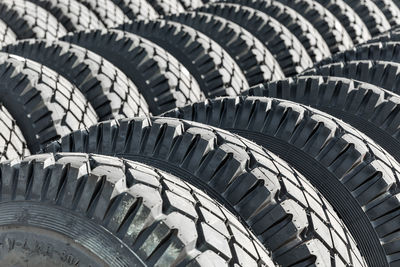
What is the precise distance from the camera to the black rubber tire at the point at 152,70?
24.0 feet

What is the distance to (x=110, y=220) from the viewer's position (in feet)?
10.6

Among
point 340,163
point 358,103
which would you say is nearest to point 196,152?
point 340,163

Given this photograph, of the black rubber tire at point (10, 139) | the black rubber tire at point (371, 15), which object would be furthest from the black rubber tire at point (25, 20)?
the black rubber tire at point (371, 15)

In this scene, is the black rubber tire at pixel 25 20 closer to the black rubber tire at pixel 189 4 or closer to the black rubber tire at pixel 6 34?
the black rubber tire at pixel 6 34

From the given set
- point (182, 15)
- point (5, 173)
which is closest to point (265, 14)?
point (182, 15)

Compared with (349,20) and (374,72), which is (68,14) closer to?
(349,20)

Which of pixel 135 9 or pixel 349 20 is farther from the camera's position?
pixel 135 9

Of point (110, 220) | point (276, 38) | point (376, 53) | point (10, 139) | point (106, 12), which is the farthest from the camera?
point (106, 12)

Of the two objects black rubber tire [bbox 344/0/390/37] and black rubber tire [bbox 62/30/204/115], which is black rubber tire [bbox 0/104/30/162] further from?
black rubber tire [bbox 344/0/390/37]

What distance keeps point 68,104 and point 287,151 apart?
89.9 inches

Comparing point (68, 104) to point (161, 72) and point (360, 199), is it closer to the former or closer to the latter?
point (161, 72)

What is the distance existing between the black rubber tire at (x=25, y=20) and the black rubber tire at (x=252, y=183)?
5.11 metres

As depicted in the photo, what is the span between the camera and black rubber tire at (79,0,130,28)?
35.8 feet

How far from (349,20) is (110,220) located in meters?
8.63
